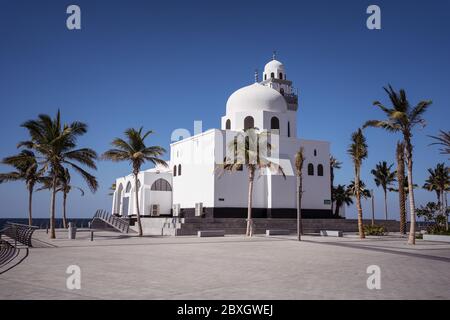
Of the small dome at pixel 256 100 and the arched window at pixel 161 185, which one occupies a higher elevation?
the small dome at pixel 256 100

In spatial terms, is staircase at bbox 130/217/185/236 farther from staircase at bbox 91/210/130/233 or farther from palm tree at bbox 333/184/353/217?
palm tree at bbox 333/184/353/217

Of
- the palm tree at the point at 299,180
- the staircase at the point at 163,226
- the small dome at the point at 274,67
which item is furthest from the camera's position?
the small dome at the point at 274,67

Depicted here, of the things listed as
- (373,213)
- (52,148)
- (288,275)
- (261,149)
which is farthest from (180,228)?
(373,213)

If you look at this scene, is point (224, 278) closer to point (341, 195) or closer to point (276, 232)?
point (276, 232)

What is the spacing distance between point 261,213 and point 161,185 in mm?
11226

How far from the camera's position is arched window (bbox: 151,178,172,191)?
42.8 m

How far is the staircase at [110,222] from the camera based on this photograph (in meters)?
32.6

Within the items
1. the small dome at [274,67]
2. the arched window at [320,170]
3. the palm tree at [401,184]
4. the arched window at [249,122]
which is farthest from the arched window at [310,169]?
the small dome at [274,67]

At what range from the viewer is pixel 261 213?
1489 inches

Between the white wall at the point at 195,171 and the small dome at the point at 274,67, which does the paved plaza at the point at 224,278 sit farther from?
the small dome at the point at 274,67

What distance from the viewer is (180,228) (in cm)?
2991

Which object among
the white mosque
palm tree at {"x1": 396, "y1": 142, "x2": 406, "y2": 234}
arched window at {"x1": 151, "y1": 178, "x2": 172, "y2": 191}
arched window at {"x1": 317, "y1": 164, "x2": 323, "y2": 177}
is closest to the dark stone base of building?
the white mosque
